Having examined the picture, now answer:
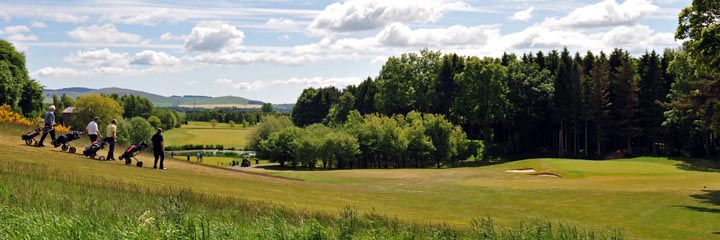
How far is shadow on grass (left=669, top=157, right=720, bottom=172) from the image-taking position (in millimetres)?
65062

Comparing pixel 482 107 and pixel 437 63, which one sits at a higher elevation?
pixel 437 63

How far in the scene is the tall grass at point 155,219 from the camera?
12797 millimetres

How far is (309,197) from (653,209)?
16.5 m

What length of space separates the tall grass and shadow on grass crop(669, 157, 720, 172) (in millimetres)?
56990

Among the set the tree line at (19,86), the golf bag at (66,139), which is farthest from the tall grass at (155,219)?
the tree line at (19,86)

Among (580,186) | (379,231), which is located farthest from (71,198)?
(580,186)

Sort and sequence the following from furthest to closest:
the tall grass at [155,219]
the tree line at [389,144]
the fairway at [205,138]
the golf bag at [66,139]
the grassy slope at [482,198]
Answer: the fairway at [205,138]
the tree line at [389,144]
the golf bag at [66,139]
the grassy slope at [482,198]
the tall grass at [155,219]

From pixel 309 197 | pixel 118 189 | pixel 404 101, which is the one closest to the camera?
pixel 118 189

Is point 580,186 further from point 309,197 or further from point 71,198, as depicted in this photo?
point 71,198

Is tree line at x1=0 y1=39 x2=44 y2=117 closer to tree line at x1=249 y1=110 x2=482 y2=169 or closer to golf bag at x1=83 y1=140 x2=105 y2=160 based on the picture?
tree line at x1=249 y1=110 x2=482 y2=169

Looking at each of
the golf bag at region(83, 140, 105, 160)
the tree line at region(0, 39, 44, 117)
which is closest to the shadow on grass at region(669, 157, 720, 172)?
the golf bag at region(83, 140, 105, 160)

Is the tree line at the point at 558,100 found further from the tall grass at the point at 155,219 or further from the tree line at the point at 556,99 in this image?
the tall grass at the point at 155,219

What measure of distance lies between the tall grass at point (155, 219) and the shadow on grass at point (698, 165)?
56990mm

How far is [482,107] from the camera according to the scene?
90000 mm
